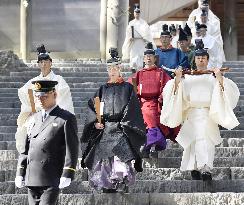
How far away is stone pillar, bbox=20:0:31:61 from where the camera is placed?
1866 cm

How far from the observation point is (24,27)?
18922 millimetres

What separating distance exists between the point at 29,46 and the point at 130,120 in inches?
444

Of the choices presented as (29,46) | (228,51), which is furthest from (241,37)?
(29,46)

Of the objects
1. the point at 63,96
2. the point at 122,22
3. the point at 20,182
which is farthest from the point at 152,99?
the point at 122,22

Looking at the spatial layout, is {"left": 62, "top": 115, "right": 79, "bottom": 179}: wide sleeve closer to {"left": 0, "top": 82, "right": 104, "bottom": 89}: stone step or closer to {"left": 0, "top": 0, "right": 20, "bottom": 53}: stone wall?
{"left": 0, "top": 82, "right": 104, "bottom": 89}: stone step

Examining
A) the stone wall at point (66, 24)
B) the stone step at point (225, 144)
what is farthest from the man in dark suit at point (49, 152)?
the stone wall at point (66, 24)

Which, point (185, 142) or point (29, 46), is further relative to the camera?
point (29, 46)

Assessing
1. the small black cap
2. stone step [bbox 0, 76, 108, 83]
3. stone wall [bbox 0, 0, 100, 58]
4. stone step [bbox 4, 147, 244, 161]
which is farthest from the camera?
stone wall [bbox 0, 0, 100, 58]

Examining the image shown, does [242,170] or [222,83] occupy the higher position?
[222,83]

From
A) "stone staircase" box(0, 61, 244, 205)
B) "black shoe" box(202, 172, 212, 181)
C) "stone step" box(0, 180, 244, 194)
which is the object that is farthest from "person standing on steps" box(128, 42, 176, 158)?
"black shoe" box(202, 172, 212, 181)

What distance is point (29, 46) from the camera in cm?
1877

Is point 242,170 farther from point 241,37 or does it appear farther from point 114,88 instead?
point 241,37

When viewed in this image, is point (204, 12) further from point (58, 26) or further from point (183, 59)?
point (58, 26)

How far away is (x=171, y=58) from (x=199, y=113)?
7.32ft
